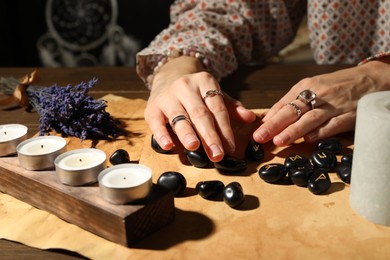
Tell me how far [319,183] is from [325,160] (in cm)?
9

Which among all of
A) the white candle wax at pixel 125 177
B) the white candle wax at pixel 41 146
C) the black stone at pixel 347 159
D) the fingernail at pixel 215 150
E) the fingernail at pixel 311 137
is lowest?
the fingernail at pixel 311 137

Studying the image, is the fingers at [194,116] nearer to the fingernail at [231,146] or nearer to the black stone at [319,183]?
the fingernail at [231,146]

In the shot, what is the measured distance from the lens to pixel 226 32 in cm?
150

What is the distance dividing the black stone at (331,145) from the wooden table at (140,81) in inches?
10.2

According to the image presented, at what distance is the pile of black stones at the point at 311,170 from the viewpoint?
0.77 meters

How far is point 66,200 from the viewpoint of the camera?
689mm

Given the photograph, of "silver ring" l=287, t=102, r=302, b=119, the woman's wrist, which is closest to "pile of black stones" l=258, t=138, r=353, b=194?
"silver ring" l=287, t=102, r=302, b=119

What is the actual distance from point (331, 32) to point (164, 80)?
70cm

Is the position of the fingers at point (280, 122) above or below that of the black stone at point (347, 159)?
above

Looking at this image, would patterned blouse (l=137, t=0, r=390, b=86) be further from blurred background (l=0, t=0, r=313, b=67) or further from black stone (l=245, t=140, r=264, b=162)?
blurred background (l=0, t=0, r=313, b=67)

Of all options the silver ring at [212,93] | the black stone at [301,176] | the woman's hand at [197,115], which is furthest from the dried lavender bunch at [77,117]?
the black stone at [301,176]

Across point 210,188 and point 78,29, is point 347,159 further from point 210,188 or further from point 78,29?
point 78,29

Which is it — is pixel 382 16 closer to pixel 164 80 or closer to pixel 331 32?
pixel 331 32

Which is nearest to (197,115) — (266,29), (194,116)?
(194,116)
